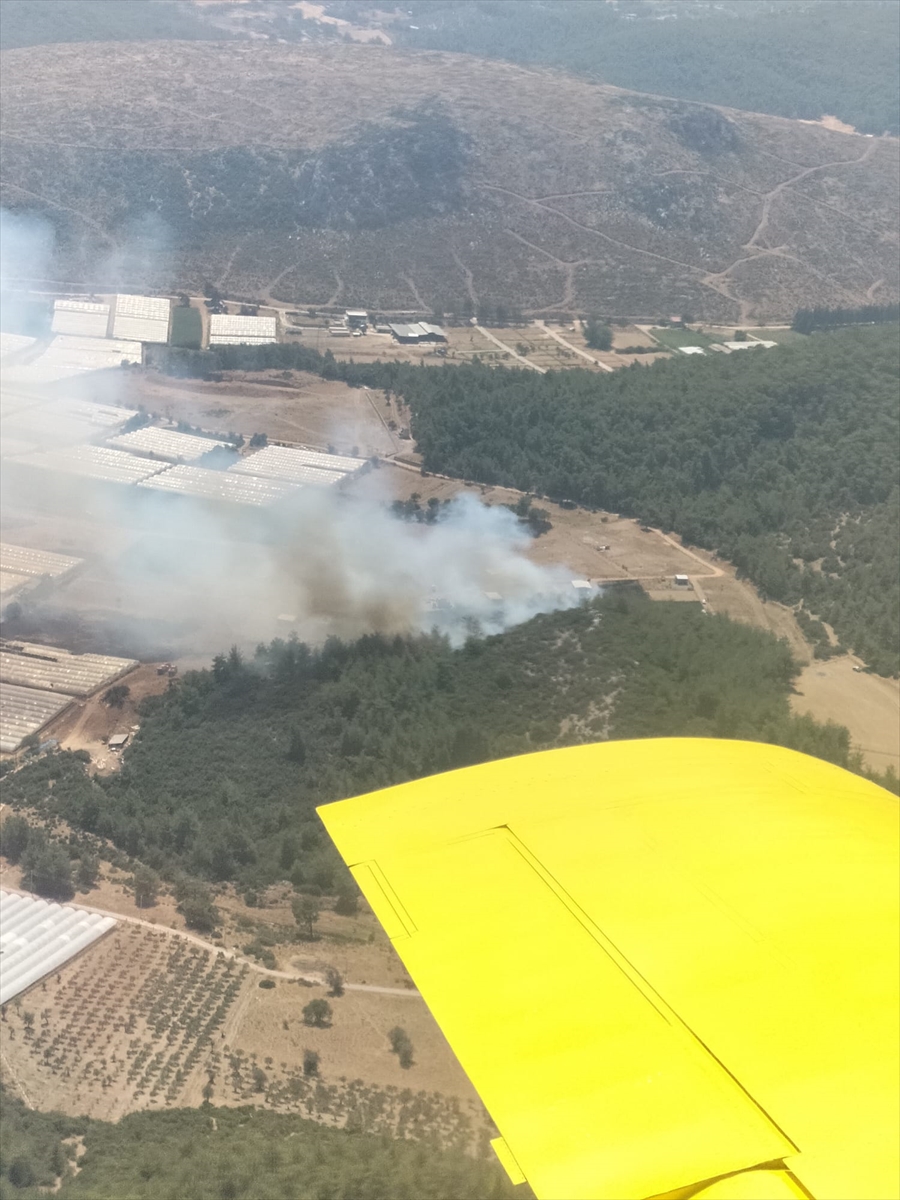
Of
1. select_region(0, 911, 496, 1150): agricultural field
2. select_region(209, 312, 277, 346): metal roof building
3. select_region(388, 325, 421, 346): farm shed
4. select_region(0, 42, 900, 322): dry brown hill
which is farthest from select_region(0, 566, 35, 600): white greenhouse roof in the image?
select_region(0, 42, 900, 322): dry brown hill

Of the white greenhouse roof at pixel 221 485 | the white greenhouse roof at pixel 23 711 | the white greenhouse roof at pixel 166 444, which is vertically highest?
the white greenhouse roof at pixel 166 444

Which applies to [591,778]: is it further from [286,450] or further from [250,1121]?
[286,450]

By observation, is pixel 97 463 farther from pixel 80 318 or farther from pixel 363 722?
pixel 363 722

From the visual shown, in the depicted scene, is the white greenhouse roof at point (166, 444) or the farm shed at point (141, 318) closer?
the white greenhouse roof at point (166, 444)

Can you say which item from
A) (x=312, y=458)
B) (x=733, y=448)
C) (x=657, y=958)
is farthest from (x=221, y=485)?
(x=657, y=958)

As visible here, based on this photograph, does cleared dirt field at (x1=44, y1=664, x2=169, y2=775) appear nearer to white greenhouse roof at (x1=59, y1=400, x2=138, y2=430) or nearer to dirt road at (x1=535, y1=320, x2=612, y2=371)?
white greenhouse roof at (x1=59, y1=400, x2=138, y2=430)

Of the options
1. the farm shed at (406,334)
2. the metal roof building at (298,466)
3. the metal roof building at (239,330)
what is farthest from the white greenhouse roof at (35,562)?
the farm shed at (406,334)

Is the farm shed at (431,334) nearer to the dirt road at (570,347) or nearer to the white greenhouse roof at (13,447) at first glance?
the dirt road at (570,347)
